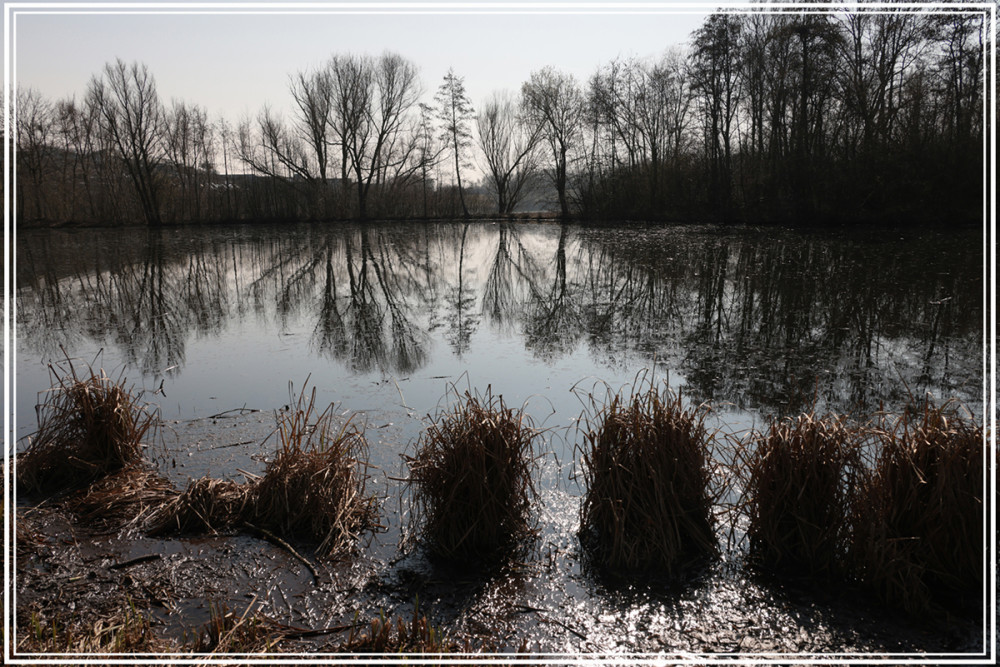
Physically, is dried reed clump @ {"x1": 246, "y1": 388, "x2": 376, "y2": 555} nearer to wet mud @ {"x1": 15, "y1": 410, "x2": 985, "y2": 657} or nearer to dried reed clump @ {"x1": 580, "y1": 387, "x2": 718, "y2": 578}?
wet mud @ {"x1": 15, "y1": 410, "x2": 985, "y2": 657}

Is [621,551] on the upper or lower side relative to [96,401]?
lower

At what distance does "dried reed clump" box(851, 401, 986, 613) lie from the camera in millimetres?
2908

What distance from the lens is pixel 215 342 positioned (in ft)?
28.7

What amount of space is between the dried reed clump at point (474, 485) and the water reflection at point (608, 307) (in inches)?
87.9

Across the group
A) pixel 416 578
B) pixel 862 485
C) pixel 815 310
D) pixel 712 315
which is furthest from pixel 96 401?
pixel 815 310

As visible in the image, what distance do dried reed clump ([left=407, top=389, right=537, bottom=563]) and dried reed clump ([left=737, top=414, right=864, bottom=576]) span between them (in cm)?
131

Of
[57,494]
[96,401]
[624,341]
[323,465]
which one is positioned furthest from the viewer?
[624,341]

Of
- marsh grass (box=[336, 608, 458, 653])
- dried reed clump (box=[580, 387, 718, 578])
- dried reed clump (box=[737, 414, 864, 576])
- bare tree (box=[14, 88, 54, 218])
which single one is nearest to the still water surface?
dried reed clump (box=[737, 414, 864, 576])

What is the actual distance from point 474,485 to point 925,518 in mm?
2213

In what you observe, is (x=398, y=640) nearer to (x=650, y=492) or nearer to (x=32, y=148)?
Result: (x=650, y=492)

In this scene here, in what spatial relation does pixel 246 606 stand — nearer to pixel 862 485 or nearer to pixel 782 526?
pixel 782 526

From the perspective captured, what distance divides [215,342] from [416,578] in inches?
260

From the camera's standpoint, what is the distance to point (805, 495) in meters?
3.33

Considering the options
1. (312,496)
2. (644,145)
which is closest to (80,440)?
(312,496)
